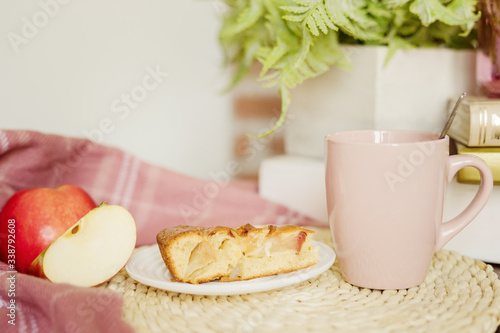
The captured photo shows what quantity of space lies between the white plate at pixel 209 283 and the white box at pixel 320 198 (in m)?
0.19

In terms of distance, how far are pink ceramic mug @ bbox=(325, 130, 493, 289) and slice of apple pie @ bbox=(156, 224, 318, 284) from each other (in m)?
0.05

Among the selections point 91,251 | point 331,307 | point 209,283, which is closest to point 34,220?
point 91,251

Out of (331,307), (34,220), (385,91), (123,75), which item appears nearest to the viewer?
(331,307)

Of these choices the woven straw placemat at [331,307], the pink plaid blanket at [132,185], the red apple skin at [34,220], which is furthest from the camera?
the pink plaid blanket at [132,185]

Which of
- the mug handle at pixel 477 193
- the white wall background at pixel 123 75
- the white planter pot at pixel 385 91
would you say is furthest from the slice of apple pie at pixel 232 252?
the white wall background at pixel 123 75

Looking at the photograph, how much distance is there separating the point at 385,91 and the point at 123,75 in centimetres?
48

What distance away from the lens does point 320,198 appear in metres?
0.82

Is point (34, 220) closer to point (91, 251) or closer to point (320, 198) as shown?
point (91, 251)

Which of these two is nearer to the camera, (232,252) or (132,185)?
(232,252)

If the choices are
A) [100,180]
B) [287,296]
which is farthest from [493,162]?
[100,180]

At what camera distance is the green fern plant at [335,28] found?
0.67m

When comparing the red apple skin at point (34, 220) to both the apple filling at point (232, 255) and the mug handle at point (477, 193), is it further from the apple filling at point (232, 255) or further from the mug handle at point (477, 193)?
the mug handle at point (477, 193)

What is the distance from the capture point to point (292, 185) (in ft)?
2.78

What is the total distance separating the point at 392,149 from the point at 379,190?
0.04m
